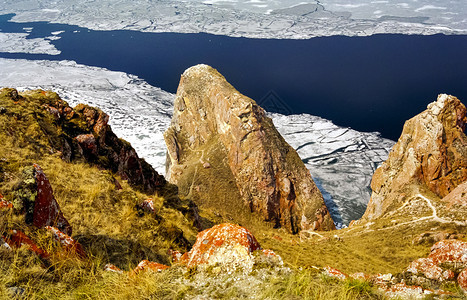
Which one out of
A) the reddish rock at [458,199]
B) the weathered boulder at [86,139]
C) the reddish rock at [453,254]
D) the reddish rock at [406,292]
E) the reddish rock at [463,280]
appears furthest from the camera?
the reddish rock at [458,199]

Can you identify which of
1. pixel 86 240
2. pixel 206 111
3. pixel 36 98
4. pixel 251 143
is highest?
pixel 36 98

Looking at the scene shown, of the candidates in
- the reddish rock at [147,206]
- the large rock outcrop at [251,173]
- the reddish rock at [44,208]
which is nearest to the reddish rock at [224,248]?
the reddish rock at [44,208]

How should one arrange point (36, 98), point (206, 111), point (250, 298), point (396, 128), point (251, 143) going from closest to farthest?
point (250, 298) < point (36, 98) < point (251, 143) < point (206, 111) < point (396, 128)

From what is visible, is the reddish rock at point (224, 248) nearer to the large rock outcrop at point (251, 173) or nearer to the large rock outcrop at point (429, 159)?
the large rock outcrop at point (429, 159)

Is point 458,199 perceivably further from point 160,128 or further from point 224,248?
point 160,128

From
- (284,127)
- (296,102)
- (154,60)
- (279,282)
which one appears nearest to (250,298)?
(279,282)

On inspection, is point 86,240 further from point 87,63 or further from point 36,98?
point 87,63

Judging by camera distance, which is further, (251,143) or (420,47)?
(420,47)
